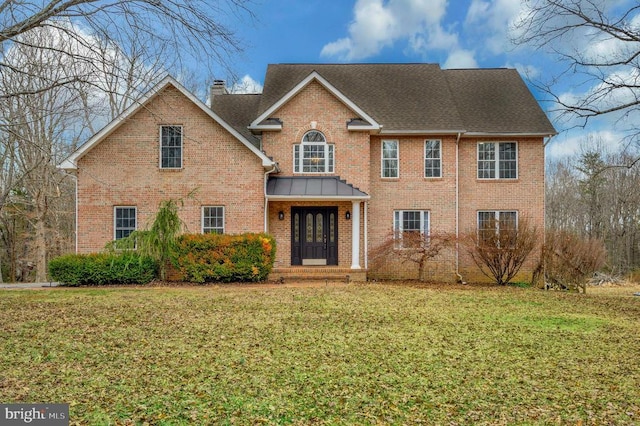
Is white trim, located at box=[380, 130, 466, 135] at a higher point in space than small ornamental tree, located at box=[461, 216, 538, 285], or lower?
higher

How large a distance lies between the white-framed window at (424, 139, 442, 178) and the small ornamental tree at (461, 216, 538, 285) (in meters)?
2.90

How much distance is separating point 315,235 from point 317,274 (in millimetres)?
1882

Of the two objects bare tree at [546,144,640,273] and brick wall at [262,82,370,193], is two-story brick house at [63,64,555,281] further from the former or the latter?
bare tree at [546,144,640,273]

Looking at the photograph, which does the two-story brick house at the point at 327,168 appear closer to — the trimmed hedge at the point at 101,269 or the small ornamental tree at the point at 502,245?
the small ornamental tree at the point at 502,245

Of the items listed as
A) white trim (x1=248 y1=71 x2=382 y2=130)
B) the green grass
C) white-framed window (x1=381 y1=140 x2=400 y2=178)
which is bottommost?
the green grass

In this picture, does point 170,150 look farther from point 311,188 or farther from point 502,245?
point 502,245

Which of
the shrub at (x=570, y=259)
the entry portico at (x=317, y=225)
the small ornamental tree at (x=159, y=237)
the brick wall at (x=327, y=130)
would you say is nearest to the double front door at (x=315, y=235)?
the entry portico at (x=317, y=225)

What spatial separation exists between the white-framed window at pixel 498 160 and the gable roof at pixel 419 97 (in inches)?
29.5

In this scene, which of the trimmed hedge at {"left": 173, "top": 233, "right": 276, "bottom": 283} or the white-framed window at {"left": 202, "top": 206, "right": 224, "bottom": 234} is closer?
the trimmed hedge at {"left": 173, "top": 233, "right": 276, "bottom": 283}

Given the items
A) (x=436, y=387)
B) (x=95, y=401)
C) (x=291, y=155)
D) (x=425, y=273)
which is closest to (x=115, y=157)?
(x=291, y=155)

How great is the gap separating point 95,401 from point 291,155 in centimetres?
1448

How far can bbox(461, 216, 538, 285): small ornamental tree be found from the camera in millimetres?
17516

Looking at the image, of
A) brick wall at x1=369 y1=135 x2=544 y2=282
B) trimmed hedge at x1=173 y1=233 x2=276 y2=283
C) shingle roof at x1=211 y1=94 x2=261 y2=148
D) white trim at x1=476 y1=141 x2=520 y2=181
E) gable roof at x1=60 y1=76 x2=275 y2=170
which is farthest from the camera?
shingle roof at x1=211 y1=94 x2=261 y2=148

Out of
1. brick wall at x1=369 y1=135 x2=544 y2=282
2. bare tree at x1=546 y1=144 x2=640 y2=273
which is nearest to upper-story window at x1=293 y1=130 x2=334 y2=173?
brick wall at x1=369 y1=135 x2=544 y2=282
